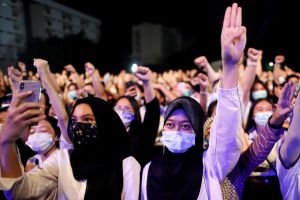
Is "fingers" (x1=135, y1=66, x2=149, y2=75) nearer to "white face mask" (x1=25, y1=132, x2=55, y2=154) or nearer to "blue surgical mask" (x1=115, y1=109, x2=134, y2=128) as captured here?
"blue surgical mask" (x1=115, y1=109, x2=134, y2=128)

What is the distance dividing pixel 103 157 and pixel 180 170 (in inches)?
17.7

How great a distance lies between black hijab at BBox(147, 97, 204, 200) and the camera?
1.60 m

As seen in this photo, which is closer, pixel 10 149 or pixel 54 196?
pixel 10 149

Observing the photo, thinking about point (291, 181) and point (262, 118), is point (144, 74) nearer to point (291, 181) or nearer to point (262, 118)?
point (262, 118)

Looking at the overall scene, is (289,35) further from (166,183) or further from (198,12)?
(166,183)

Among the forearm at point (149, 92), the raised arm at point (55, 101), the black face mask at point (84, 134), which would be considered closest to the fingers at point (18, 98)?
the black face mask at point (84, 134)

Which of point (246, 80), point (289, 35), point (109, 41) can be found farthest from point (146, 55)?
point (246, 80)

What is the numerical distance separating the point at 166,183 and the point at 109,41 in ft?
54.8

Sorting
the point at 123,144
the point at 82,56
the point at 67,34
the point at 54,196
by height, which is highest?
the point at 67,34

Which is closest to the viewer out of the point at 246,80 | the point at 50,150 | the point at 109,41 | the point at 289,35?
the point at 50,150

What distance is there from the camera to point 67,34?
16.0m

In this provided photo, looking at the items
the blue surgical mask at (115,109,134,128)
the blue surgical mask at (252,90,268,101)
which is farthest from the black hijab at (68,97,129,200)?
the blue surgical mask at (252,90,268,101)

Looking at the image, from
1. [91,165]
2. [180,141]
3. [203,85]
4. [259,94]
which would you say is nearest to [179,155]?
[180,141]

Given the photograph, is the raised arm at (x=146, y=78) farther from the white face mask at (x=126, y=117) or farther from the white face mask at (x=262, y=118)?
the white face mask at (x=262, y=118)
